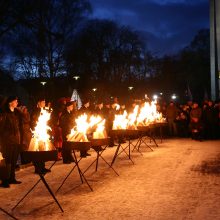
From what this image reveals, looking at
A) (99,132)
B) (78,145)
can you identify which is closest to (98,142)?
(99,132)

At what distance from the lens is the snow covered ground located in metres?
7.20

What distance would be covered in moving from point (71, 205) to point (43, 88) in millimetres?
33886

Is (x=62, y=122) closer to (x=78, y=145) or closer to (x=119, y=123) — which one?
(x=119, y=123)

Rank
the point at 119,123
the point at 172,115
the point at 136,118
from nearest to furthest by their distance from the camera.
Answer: the point at 119,123 < the point at 136,118 < the point at 172,115

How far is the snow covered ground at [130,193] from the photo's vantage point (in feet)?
23.6

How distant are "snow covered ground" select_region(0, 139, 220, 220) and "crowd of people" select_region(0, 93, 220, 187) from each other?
0.74 metres

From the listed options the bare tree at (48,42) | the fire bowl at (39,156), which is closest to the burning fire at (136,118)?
the fire bowl at (39,156)

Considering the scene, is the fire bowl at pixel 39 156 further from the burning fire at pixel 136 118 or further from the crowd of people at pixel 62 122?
the burning fire at pixel 136 118

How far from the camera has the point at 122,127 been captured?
13469mm

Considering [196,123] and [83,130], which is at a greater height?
[196,123]

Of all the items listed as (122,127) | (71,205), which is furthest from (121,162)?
(71,205)

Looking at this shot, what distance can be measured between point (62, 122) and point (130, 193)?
5598 mm

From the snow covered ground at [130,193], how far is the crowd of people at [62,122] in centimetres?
74

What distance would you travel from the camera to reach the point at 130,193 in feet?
28.7
